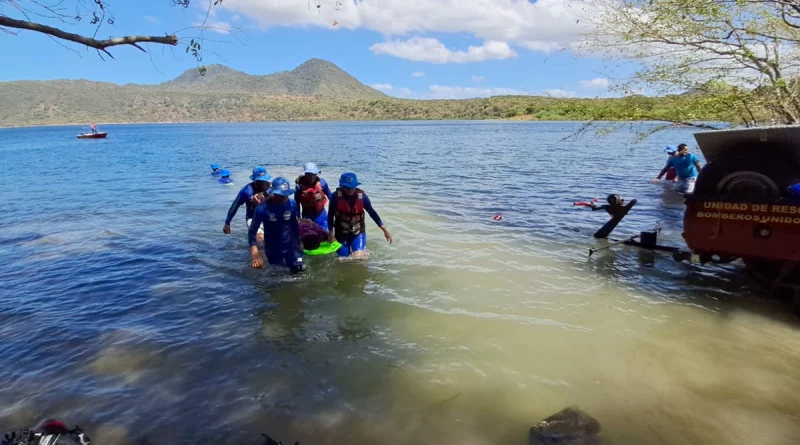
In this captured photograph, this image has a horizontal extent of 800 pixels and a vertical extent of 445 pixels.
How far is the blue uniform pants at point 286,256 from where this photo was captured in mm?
7789

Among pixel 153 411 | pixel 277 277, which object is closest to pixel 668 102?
pixel 277 277

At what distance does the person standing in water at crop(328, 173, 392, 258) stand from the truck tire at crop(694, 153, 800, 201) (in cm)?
511

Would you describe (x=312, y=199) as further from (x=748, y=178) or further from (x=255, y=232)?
(x=748, y=178)

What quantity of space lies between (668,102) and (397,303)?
7400 millimetres

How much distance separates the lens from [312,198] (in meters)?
9.65

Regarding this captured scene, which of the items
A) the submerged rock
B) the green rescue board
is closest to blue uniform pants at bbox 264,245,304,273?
the green rescue board

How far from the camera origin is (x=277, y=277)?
27.1 feet

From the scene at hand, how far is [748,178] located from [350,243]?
628 centimetres

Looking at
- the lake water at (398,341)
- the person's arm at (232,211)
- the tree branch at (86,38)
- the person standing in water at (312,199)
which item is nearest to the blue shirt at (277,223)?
the lake water at (398,341)

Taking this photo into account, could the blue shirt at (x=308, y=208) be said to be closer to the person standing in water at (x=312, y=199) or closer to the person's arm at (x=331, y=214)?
the person standing in water at (x=312, y=199)

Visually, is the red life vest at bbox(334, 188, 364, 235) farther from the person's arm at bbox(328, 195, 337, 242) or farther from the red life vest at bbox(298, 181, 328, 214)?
the red life vest at bbox(298, 181, 328, 214)

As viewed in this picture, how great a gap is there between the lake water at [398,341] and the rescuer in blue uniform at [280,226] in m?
0.51

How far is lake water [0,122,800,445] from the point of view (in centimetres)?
433

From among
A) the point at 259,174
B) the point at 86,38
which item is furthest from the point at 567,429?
the point at 259,174
